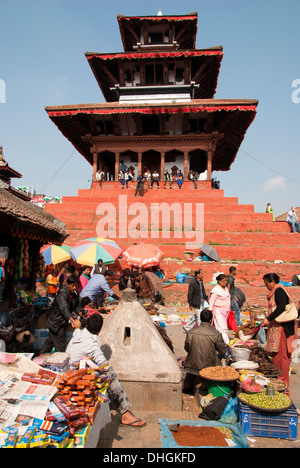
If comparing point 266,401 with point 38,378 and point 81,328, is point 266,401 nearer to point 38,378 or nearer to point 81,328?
point 81,328

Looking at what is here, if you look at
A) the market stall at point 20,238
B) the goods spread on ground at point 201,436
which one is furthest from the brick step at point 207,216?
the goods spread on ground at point 201,436

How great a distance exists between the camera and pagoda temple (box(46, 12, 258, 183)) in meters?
18.1

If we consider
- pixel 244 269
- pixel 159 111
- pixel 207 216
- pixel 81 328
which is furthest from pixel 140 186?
pixel 81 328

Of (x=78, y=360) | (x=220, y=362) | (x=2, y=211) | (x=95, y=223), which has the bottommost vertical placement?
(x=220, y=362)

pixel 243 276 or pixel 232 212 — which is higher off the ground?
pixel 232 212

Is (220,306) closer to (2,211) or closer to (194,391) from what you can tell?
(194,391)

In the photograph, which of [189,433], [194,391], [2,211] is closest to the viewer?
[189,433]

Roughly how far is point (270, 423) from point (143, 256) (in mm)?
7572

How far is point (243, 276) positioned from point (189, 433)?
903 cm

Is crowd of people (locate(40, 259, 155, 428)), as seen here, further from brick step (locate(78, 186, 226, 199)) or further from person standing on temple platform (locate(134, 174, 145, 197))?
brick step (locate(78, 186, 226, 199))

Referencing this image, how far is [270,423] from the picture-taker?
11.9ft

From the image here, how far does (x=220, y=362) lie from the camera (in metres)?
4.76

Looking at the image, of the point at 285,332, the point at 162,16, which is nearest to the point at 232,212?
the point at 285,332
